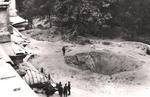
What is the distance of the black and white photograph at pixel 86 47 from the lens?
1271 inches

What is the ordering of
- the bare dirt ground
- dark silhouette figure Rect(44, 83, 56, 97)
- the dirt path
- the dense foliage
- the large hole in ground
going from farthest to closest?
the dense foliage < the large hole in ground < the bare dirt ground < the dirt path < dark silhouette figure Rect(44, 83, 56, 97)

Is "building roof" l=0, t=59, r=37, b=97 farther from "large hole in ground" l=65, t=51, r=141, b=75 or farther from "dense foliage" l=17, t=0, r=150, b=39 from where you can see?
"dense foliage" l=17, t=0, r=150, b=39

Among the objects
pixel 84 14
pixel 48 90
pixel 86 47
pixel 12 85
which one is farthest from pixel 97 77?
pixel 12 85

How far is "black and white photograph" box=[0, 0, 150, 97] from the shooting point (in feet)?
106

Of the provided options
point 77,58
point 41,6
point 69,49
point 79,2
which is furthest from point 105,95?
point 41,6

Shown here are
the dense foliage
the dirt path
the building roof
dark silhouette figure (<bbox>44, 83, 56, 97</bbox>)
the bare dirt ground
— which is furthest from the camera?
the dense foliage

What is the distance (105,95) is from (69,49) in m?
14.7

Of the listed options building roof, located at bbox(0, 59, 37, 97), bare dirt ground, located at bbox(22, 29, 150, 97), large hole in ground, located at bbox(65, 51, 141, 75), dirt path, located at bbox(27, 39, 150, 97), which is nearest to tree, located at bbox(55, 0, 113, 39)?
bare dirt ground, located at bbox(22, 29, 150, 97)

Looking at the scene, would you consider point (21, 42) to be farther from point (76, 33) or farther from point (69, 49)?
point (76, 33)

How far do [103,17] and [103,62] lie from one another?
10.5m

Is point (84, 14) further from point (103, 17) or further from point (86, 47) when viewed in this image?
point (86, 47)

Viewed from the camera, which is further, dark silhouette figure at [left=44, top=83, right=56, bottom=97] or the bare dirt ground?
the bare dirt ground

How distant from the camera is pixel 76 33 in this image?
49312 millimetres

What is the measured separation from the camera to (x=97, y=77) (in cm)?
3650
